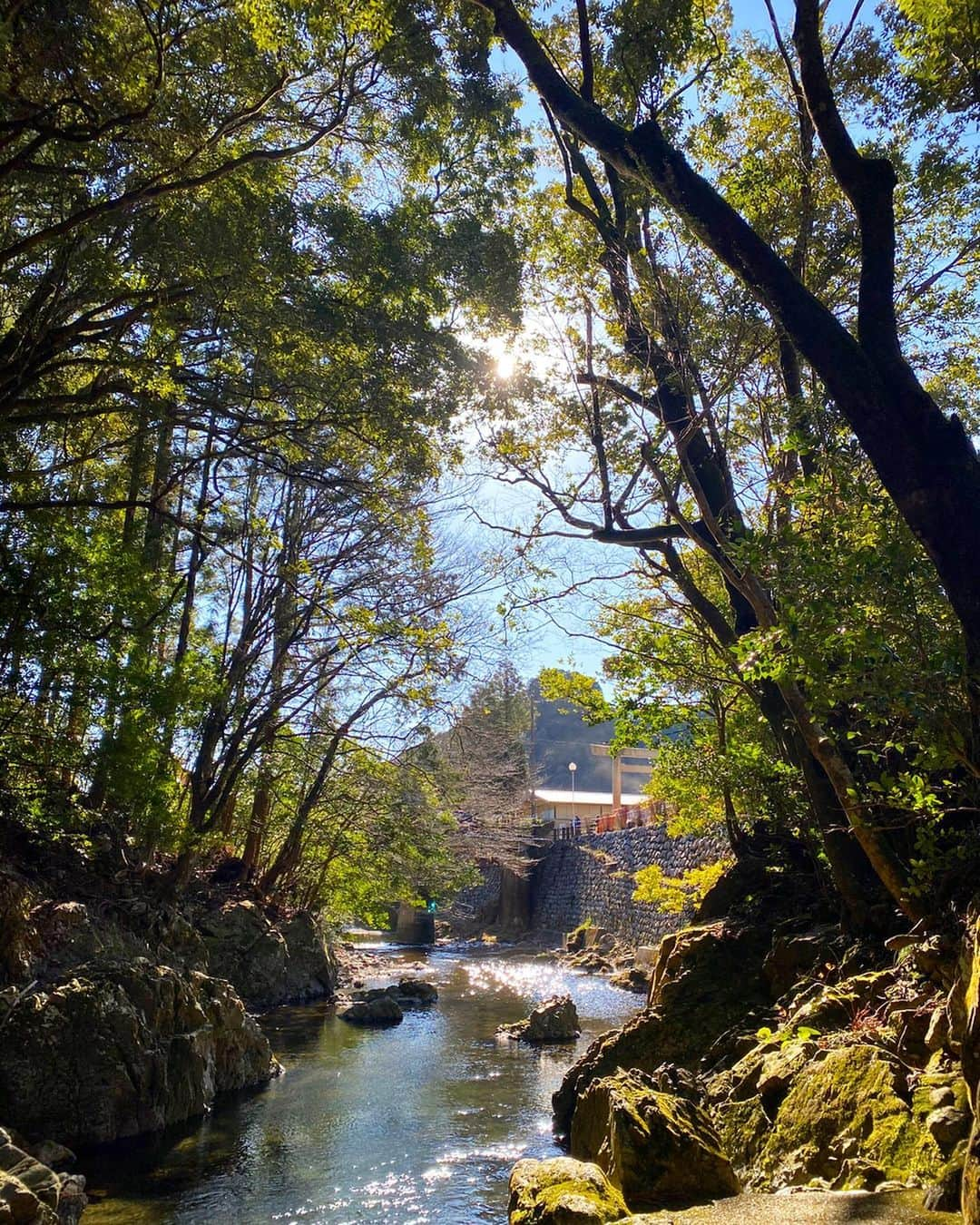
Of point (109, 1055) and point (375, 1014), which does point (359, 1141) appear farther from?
point (375, 1014)

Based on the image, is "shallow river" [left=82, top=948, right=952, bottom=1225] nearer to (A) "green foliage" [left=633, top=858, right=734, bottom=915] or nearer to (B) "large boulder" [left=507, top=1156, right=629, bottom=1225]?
(B) "large boulder" [left=507, top=1156, right=629, bottom=1225]

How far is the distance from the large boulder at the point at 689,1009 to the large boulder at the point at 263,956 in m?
7.10

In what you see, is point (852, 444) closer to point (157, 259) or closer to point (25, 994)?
point (157, 259)

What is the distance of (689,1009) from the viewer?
6.83 meters

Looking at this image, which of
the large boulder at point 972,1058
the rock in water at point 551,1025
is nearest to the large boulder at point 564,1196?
the large boulder at point 972,1058

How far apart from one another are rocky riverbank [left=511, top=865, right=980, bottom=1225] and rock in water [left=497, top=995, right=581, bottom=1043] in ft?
14.6

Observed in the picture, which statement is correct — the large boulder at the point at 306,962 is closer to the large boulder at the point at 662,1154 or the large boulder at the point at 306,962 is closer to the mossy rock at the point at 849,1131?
the large boulder at the point at 662,1154

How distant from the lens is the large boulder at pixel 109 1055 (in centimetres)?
625

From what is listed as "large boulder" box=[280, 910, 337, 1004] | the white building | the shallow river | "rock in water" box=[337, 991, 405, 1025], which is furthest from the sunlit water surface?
the white building

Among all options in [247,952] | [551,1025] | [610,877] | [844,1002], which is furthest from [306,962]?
[844,1002]

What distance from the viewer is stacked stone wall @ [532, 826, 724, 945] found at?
1936 centimetres

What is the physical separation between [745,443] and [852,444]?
2176 mm

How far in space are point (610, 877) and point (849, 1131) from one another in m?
20.5

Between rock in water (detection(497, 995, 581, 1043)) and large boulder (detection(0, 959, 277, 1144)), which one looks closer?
large boulder (detection(0, 959, 277, 1144))
